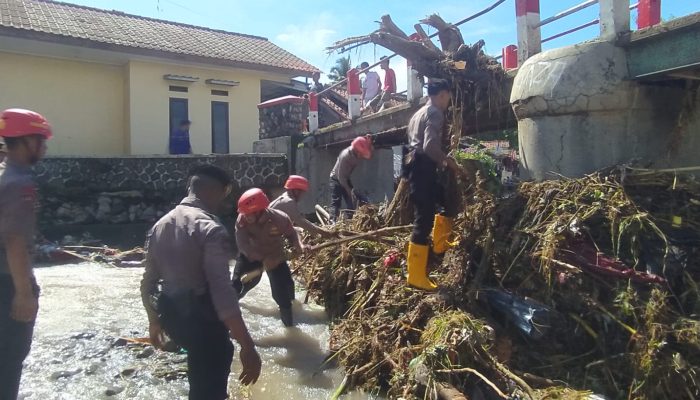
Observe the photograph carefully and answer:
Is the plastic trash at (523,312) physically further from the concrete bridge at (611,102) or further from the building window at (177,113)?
the building window at (177,113)

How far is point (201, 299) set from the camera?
115 inches

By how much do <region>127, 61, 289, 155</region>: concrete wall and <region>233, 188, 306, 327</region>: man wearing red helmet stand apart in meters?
11.2

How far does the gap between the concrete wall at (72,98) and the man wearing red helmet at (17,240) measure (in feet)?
42.3

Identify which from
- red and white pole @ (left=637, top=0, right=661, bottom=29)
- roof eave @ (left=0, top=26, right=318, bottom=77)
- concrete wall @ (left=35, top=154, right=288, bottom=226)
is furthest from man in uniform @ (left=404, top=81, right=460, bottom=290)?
roof eave @ (left=0, top=26, right=318, bottom=77)

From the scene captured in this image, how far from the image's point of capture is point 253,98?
1753cm

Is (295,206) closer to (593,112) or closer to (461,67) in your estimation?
(461,67)

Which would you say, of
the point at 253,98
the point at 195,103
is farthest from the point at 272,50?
the point at 195,103

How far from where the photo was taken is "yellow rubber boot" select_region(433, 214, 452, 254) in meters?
5.23

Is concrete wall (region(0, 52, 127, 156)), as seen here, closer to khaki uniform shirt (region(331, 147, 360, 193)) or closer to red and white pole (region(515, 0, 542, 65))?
khaki uniform shirt (region(331, 147, 360, 193))

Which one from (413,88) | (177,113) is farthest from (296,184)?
(177,113)

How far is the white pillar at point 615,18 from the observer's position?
5.36 meters

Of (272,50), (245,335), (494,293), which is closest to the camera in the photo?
(245,335)

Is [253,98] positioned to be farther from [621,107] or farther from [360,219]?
[621,107]

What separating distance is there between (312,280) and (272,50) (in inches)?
558
